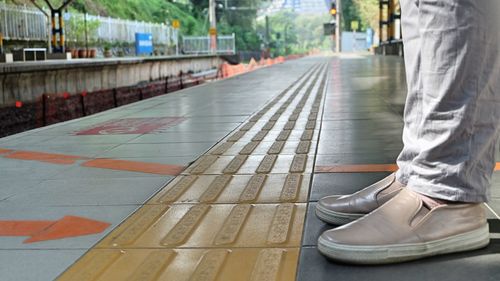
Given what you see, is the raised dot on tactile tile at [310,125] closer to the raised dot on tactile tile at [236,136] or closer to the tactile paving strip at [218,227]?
the raised dot on tactile tile at [236,136]

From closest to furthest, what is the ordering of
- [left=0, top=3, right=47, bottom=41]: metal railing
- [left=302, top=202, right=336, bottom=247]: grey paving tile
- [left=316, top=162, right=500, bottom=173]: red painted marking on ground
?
[left=302, top=202, right=336, bottom=247]: grey paving tile, [left=316, top=162, right=500, bottom=173]: red painted marking on ground, [left=0, top=3, right=47, bottom=41]: metal railing

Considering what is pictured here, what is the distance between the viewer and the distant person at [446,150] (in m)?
1.85

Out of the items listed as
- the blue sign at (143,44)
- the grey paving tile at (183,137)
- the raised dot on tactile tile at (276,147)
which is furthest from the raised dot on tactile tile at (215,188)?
the blue sign at (143,44)

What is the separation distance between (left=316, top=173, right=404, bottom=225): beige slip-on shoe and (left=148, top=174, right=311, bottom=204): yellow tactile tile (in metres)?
0.49

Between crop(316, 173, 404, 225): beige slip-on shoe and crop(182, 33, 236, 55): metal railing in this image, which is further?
crop(182, 33, 236, 55): metal railing

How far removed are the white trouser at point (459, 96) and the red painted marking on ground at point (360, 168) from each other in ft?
4.80

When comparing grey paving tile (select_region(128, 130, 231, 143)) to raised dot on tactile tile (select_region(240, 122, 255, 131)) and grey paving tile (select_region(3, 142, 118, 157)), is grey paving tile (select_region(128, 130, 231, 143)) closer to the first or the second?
raised dot on tactile tile (select_region(240, 122, 255, 131))

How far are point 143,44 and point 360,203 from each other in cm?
3360

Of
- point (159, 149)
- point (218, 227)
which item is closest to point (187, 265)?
point (218, 227)

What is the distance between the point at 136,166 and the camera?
384cm

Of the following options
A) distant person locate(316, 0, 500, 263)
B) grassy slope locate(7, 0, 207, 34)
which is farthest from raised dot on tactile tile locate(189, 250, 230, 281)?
grassy slope locate(7, 0, 207, 34)

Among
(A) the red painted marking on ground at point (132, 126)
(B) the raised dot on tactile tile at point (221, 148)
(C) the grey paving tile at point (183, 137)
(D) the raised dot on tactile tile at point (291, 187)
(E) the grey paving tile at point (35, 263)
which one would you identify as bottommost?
(E) the grey paving tile at point (35, 263)

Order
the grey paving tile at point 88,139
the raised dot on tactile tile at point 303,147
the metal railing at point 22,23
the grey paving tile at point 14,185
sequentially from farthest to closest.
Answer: the metal railing at point 22,23, the grey paving tile at point 88,139, the raised dot on tactile tile at point 303,147, the grey paving tile at point 14,185

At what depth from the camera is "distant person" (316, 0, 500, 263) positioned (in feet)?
6.07
